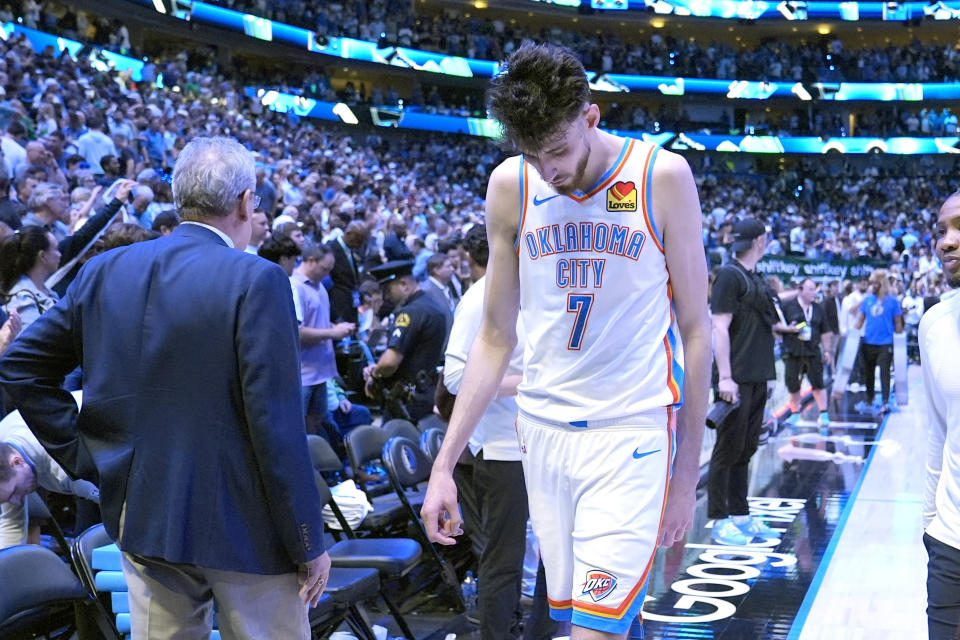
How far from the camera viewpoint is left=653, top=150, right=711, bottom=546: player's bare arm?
2.49 m

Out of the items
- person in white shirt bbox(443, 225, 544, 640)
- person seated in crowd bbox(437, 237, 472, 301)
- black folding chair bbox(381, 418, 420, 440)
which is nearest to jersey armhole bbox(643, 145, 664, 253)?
person in white shirt bbox(443, 225, 544, 640)

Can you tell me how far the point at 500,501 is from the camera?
3.98 m

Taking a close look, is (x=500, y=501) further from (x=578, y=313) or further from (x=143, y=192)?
(x=143, y=192)

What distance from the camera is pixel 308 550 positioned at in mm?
2439

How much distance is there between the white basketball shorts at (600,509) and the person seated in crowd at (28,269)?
325 cm

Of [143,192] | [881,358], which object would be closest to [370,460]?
[143,192]

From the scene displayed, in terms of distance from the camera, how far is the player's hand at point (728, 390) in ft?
18.7

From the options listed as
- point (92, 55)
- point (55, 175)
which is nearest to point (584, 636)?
point (55, 175)

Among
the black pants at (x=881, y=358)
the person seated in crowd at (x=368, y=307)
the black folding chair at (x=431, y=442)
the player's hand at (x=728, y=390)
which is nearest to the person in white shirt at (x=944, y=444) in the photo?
the player's hand at (x=728, y=390)

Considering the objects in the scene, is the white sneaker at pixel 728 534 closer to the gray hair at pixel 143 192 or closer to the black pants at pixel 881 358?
the gray hair at pixel 143 192

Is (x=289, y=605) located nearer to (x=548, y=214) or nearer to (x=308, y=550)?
(x=308, y=550)

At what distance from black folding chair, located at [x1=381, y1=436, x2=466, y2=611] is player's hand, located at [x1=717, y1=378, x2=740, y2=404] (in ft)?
5.37

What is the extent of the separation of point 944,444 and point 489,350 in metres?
1.29

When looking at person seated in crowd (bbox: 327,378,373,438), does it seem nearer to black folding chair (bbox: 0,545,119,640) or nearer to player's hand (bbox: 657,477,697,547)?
black folding chair (bbox: 0,545,119,640)
